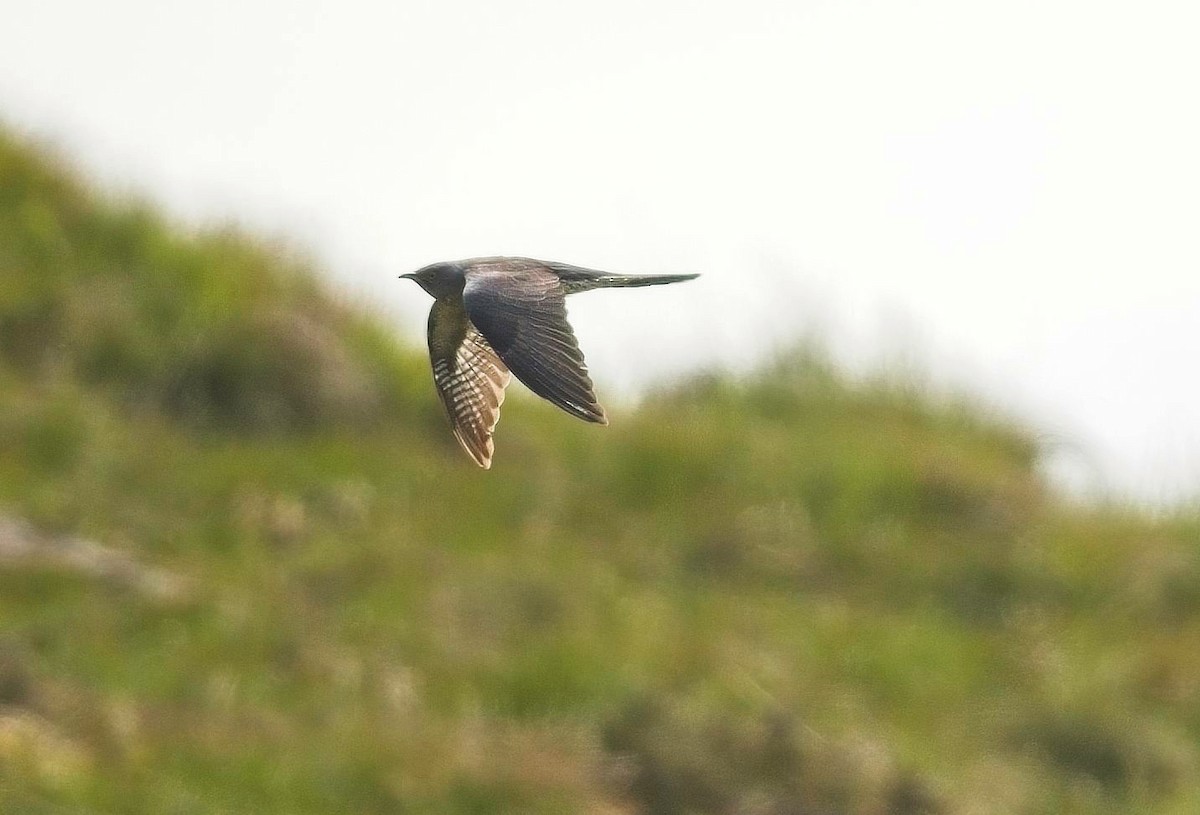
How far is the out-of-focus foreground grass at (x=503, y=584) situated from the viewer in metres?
8.24

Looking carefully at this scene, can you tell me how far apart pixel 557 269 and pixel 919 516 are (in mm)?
7386

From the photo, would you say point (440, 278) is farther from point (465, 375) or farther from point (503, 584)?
point (503, 584)

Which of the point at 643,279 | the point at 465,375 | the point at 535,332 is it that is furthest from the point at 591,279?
the point at 465,375

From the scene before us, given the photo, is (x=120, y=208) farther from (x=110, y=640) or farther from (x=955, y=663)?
(x=955, y=663)

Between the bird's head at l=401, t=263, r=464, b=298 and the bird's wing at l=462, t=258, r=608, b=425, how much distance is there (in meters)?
0.37

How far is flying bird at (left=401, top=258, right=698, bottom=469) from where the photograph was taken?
4016mm

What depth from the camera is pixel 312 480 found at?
10227 millimetres

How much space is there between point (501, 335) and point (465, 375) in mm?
1046

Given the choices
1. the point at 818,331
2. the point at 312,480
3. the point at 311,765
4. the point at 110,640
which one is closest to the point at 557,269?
the point at 311,765

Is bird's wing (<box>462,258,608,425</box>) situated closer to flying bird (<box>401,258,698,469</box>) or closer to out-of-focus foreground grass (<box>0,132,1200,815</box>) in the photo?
flying bird (<box>401,258,698,469</box>)

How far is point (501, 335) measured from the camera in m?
4.08

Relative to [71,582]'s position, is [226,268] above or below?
above

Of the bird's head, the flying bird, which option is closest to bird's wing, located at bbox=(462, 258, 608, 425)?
the flying bird

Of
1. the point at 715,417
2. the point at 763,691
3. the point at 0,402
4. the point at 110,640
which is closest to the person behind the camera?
the point at 110,640
